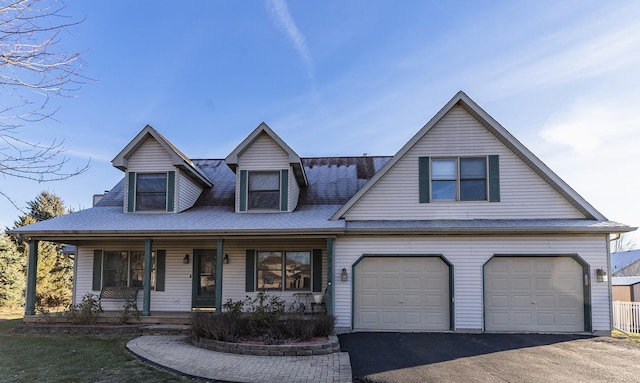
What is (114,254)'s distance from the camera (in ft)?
48.1

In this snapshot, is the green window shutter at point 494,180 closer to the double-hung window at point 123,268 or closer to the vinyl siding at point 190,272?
the vinyl siding at point 190,272

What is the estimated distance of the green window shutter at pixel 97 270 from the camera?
14.4 metres

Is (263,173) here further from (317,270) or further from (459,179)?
(459,179)

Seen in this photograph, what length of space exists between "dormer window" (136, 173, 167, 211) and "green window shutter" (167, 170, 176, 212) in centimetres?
18

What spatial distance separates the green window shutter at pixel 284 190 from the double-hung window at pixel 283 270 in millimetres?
1556

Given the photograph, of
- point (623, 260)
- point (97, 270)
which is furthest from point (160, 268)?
point (623, 260)

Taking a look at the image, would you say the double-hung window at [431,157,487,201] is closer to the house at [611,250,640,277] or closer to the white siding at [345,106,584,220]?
the white siding at [345,106,584,220]

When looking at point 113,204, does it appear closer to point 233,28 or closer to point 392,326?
point 233,28

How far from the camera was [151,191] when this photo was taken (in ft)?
46.8

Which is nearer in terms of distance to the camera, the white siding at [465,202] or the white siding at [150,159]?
the white siding at [465,202]

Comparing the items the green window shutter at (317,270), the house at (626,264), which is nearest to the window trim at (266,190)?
the green window shutter at (317,270)

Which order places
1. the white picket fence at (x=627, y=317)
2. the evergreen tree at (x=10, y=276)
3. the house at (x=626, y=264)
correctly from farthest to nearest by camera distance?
the house at (x=626, y=264) → the evergreen tree at (x=10, y=276) → the white picket fence at (x=627, y=317)

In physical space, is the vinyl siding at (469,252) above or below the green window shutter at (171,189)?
below

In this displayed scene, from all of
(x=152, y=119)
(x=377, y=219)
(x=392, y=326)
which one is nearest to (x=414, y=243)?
(x=377, y=219)
